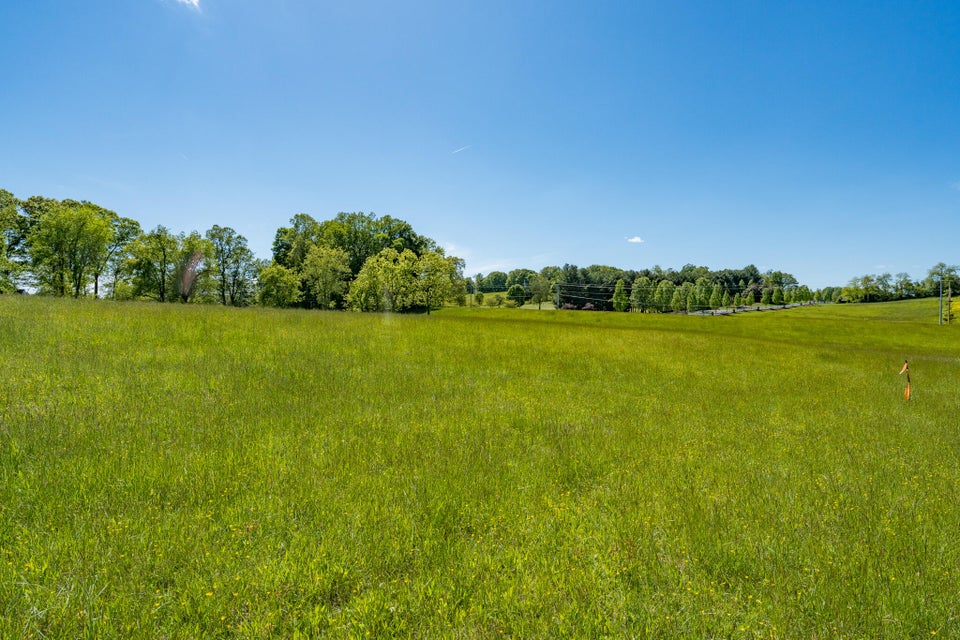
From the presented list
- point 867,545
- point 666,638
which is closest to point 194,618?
point 666,638

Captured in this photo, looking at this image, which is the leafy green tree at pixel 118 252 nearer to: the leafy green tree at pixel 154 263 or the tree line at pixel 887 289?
the leafy green tree at pixel 154 263

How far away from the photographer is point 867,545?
4.70 m

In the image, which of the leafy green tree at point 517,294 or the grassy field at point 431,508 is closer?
the grassy field at point 431,508

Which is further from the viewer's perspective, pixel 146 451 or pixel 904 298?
pixel 904 298

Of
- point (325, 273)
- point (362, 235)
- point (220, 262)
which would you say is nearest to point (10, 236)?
point (220, 262)

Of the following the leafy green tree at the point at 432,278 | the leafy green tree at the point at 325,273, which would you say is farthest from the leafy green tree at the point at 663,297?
the leafy green tree at the point at 325,273

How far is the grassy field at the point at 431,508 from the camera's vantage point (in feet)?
11.1

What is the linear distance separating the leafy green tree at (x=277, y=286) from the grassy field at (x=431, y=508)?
63941mm

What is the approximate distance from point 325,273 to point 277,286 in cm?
944

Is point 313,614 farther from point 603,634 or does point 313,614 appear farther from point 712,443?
point 712,443

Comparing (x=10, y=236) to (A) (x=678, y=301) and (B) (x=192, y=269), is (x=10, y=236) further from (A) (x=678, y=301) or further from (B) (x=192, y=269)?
(A) (x=678, y=301)

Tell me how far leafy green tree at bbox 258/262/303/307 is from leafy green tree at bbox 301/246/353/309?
2654 millimetres

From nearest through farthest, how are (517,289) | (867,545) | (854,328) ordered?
(867,545) < (854,328) < (517,289)

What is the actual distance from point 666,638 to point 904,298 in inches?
8430
